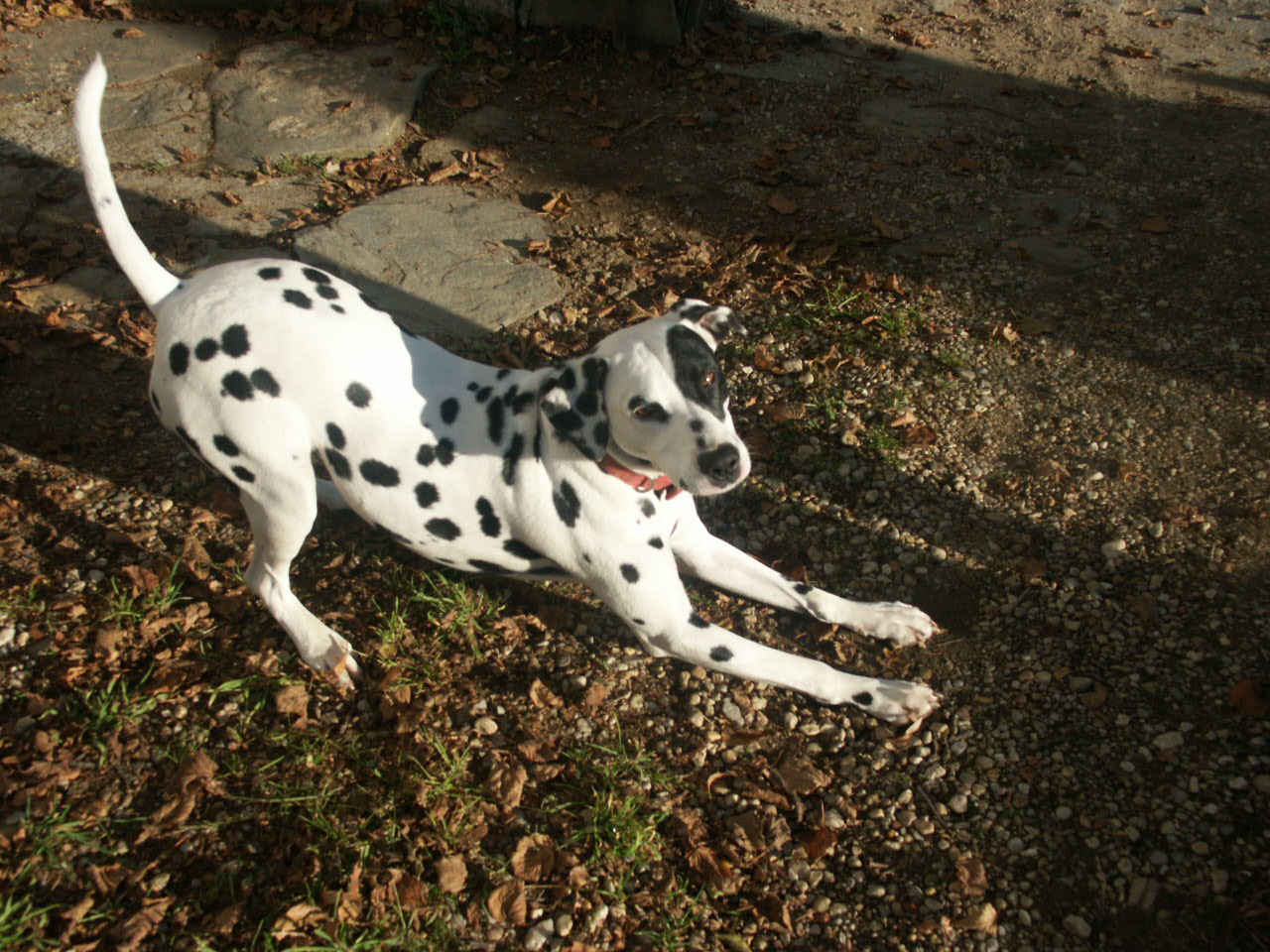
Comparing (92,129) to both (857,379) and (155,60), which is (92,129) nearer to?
(857,379)

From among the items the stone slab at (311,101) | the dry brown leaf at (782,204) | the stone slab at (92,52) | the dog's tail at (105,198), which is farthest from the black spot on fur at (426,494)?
the stone slab at (92,52)

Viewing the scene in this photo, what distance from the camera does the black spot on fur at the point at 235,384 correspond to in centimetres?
351

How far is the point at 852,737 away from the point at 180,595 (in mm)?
3169

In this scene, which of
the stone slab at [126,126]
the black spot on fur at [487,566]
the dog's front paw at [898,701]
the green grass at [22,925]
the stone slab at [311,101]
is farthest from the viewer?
the stone slab at [311,101]

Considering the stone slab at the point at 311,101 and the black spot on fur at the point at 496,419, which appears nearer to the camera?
the black spot on fur at the point at 496,419

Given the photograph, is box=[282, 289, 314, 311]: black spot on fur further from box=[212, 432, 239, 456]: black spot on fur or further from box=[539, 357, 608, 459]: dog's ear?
box=[539, 357, 608, 459]: dog's ear

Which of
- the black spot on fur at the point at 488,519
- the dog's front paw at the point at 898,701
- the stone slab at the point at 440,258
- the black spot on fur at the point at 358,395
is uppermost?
the black spot on fur at the point at 358,395

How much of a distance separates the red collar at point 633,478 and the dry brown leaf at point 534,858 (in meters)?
1.41

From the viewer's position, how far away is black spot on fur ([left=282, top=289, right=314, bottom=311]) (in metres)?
3.64

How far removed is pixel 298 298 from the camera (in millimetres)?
3656

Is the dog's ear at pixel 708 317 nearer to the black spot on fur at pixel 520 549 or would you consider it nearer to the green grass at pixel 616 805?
the black spot on fur at pixel 520 549

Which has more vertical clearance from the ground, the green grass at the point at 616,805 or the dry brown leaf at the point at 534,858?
the green grass at the point at 616,805

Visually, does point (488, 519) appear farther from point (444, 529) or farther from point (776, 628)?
point (776, 628)

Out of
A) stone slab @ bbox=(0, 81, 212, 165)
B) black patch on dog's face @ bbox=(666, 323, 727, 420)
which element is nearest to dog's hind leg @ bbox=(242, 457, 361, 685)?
black patch on dog's face @ bbox=(666, 323, 727, 420)
